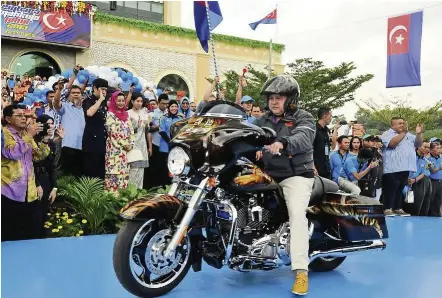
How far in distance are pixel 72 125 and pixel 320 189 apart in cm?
435

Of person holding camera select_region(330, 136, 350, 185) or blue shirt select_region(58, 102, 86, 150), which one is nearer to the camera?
blue shirt select_region(58, 102, 86, 150)

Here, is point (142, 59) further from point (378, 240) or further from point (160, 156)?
point (378, 240)

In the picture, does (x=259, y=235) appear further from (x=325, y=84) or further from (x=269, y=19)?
(x=325, y=84)

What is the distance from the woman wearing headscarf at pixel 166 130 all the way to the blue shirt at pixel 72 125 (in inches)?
51.0

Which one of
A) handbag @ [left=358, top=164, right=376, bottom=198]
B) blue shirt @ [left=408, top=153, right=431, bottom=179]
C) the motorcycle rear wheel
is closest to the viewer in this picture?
the motorcycle rear wheel

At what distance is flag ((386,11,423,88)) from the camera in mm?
12602

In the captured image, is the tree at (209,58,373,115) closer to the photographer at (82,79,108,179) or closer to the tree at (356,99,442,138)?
the tree at (356,99,442,138)

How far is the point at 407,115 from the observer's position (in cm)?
2819

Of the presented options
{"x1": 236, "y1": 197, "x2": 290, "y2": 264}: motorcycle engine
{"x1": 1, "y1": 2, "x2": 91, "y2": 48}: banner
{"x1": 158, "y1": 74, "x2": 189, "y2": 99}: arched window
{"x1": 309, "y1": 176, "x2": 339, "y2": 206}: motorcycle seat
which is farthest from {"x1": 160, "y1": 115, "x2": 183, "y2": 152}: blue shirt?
{"x1": 158, "y1": 74, "x2": 189, "y2": 99}: arched window

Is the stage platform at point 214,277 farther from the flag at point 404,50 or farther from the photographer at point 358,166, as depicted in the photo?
the flag at point 404,50

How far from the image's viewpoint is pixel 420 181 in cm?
→ 911

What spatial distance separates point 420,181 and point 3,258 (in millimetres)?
7177

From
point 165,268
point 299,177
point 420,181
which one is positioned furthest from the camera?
point 420,181

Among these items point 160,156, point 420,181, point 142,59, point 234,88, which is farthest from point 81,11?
point 420,181
